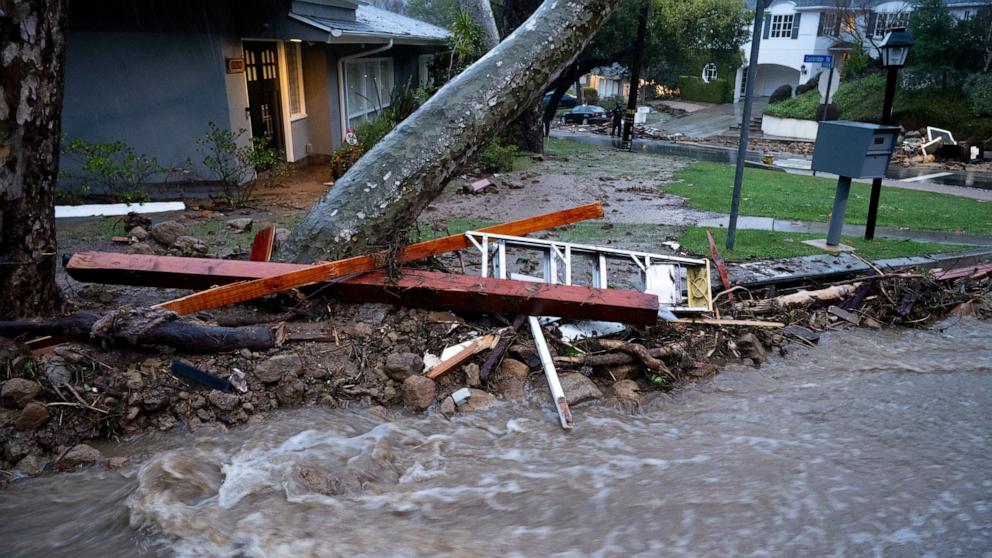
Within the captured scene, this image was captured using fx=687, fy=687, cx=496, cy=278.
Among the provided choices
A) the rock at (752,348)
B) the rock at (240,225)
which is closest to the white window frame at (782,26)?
the rock at (240,225)

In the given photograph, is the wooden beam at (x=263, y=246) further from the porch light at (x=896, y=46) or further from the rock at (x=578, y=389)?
the porch light at (x=896, y=46)

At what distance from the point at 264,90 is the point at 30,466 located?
32.7 ft

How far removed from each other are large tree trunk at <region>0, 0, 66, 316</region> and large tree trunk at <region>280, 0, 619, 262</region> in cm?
176

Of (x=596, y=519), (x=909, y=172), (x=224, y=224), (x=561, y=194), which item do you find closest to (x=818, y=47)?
(x=909, y=172)

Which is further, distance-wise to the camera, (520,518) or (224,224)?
(224,224)

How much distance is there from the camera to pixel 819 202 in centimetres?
1196

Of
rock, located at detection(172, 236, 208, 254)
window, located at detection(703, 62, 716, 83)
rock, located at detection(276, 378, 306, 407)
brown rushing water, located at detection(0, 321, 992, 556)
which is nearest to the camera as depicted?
brown rushing water, located at detection(0, 321, 992, 556)

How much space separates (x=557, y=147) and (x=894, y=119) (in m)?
15.6

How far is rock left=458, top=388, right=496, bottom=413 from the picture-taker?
4.68 meters

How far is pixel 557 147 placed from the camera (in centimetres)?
2091

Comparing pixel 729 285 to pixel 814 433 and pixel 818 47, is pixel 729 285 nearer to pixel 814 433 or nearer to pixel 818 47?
pixel 814 433

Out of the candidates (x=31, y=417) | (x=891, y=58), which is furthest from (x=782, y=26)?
(x=31, y=417)

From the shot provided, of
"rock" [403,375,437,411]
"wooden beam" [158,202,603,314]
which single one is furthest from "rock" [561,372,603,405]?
"wooden beam" [158,202,603,314]

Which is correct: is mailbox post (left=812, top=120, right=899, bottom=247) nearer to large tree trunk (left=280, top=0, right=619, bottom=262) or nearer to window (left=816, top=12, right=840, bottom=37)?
large tree trunk (left=280, top=0, right=619, bottom=262)
